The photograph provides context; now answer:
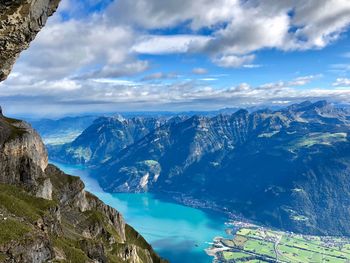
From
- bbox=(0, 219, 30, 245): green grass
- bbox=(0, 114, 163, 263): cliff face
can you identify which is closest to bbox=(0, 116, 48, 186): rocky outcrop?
bbox=(0, 114, 163, 263): cliff face

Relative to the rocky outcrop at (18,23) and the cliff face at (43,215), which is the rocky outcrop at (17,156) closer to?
the cliff face at (43,215)

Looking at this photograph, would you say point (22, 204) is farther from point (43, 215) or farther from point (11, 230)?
point (11, 230)

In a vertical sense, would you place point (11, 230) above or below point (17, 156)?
below

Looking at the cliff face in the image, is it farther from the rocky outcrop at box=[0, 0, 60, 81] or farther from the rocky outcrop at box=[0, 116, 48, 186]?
the rocky outcrop at box=[0, 0, 60, 81]

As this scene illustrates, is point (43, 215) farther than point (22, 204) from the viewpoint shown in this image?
Yes

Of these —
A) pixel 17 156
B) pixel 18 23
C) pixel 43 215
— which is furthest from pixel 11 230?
pixel 17 156

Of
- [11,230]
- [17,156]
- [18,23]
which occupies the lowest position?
[11,230]

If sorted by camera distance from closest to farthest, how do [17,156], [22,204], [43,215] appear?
1. [22,204]
2. [43,215]
3. [17,156]

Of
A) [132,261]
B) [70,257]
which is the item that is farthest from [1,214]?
[132,261]

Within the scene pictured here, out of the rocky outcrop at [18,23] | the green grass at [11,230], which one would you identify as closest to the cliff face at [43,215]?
the green grass at [11,230]
